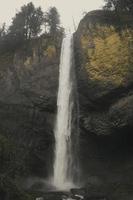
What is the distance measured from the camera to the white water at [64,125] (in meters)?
29.6

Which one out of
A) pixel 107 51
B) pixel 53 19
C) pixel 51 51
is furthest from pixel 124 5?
pixel 53 19

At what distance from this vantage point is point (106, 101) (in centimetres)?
2912

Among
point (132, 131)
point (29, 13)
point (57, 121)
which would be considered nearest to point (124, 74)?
point (132, 131)

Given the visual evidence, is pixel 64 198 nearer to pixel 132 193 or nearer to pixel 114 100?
pixel 132 193

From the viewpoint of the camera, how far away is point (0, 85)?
34.6m

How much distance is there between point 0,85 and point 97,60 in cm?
985

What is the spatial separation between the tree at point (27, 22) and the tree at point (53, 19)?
9.81 feet

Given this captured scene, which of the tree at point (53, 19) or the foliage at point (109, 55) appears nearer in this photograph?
the foliage at point (109, 55)

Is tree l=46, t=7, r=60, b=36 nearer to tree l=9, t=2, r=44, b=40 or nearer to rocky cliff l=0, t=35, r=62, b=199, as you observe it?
tree l=9, t=2, r=44, b=40

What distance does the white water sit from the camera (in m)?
29.6

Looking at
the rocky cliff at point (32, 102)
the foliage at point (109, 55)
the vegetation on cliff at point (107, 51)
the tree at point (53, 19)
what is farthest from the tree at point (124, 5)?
the tree at point (53, 19)

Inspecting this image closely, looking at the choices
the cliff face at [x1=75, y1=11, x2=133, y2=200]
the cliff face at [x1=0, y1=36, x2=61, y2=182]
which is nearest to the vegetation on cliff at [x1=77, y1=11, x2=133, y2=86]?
the cliff face at [x1=75, y1=11, x2=133, y2=200]

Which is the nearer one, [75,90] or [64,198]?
[64,198]

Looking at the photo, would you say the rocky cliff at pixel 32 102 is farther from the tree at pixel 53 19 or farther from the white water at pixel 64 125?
the tree at pixel 53 19
